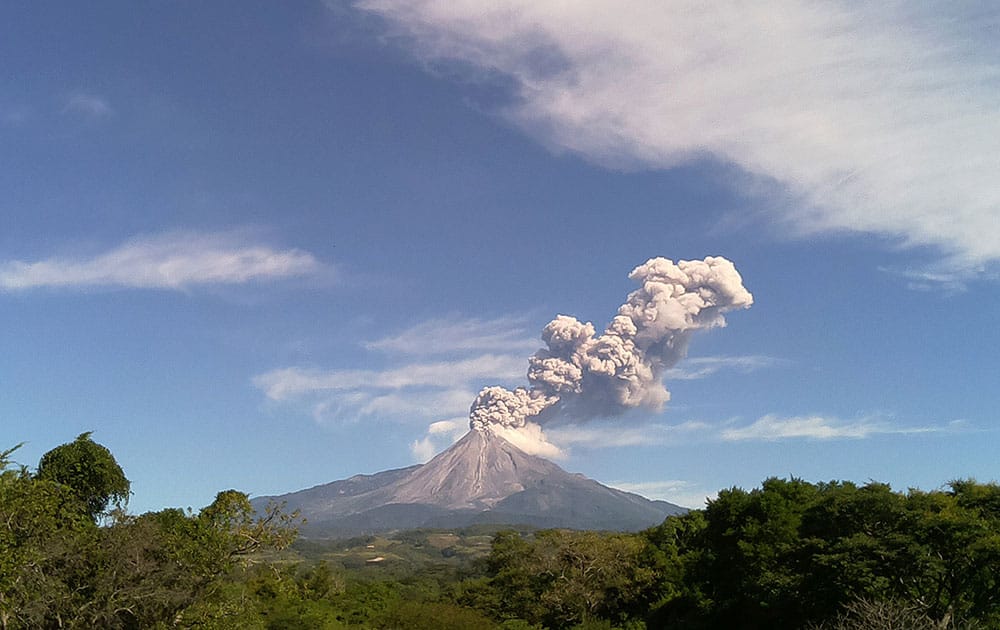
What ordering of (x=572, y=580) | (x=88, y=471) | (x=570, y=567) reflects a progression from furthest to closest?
(x=570, y=567) → (x=572, y=580) → (x=88, y=471)

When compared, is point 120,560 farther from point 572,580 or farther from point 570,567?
point 570,567

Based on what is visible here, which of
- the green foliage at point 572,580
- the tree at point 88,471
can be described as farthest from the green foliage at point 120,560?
the green foliage at point 572,580

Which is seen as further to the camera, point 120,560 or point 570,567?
point 570,567

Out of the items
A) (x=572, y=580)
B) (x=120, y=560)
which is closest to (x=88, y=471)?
(x=120, y=560)

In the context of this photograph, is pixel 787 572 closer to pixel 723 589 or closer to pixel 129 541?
pixel 723 589

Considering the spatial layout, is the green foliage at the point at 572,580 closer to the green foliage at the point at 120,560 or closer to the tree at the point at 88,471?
the tree at the point at 88,471

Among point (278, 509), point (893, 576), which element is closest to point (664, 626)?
point (893, 576)
